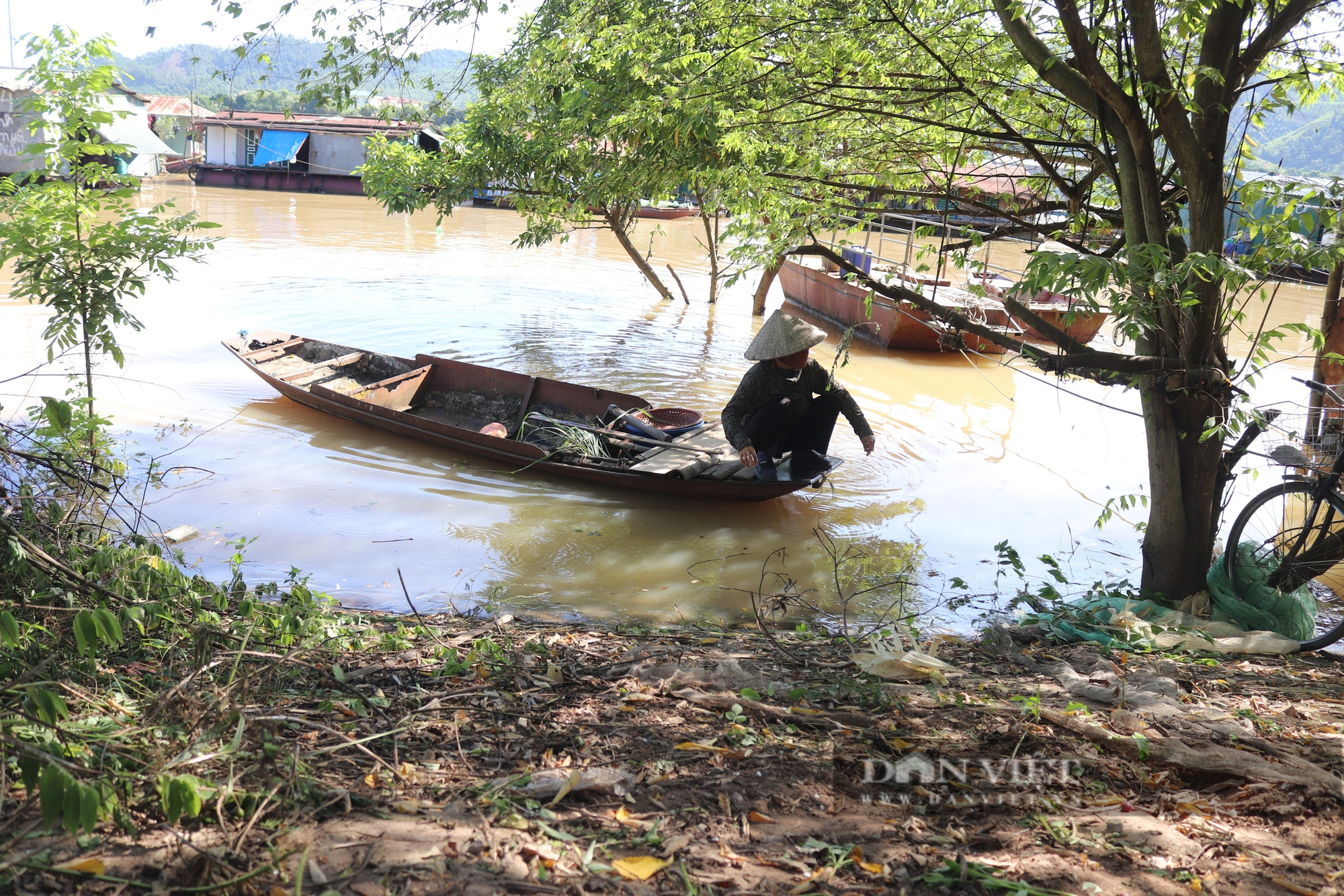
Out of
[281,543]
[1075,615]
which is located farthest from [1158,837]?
[281,543]

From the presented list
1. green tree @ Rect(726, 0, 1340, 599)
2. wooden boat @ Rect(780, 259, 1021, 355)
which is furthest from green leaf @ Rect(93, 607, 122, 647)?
wooden boat @ Rect(780, 259, 1021, 355)

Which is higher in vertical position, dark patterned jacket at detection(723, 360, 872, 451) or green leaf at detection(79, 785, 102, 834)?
dark patterned jacket at detection(723, 360, 872, 451)

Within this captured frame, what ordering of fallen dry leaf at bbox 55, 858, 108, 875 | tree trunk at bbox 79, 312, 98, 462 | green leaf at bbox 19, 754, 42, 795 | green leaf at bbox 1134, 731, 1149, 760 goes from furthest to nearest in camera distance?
tree trunk at bbox 79, 312, 98, 462, green leaf at bbox 1134, 731, 1149, 760, fallen dry leaf at bbox 55, 858, 108, 875, green leaf at bbox 19, 754, 42, 795

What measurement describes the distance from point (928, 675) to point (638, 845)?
5.54 ft

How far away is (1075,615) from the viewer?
4691 millimetres

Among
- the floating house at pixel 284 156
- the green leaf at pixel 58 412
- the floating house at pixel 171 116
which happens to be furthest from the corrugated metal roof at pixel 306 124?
the green leaf at pixel 58 412

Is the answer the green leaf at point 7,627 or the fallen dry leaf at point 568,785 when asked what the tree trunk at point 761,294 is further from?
the green leaf at point 7,627

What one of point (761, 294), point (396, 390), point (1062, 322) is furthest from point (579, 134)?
point (1062, 322)

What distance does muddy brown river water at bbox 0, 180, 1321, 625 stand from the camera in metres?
6.21

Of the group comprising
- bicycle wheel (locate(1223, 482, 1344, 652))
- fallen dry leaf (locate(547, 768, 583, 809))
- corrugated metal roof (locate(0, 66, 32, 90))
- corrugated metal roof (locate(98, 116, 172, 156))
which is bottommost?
fallen dry leaf (locate(547, 768, 583, 809))

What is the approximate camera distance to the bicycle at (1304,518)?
4352 mm

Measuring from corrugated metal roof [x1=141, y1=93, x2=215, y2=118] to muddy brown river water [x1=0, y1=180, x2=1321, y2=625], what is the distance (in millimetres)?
31152

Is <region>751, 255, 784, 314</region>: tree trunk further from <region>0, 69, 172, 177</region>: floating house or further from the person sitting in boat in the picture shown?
<region>0, 69, 172, 177</region>: floating house

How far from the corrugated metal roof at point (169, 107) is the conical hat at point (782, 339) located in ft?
143
